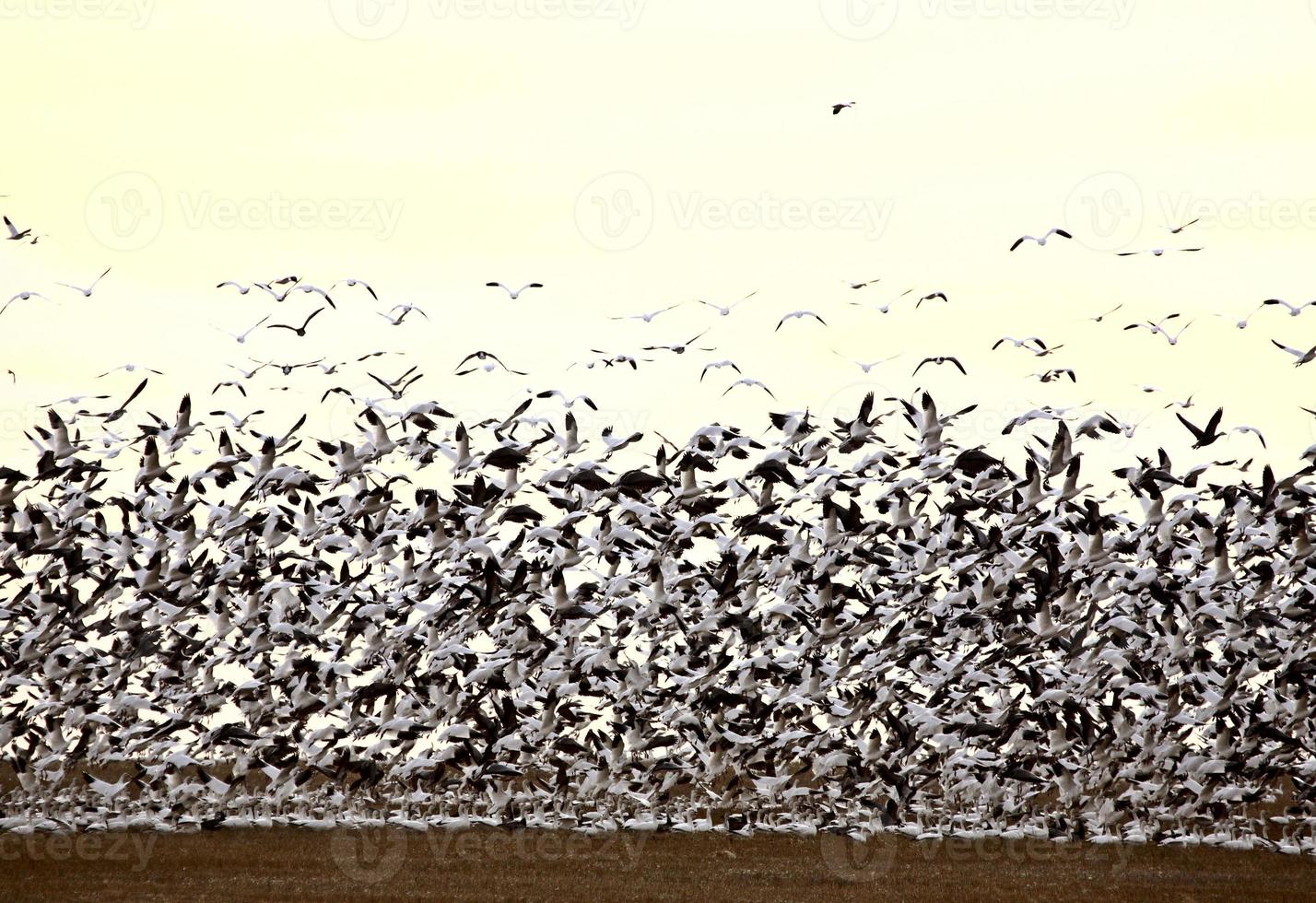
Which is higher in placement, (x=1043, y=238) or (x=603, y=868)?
(x=1043, y=238)

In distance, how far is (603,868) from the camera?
85.6 ft

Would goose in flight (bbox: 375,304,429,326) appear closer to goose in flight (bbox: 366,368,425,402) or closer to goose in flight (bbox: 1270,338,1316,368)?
goose in flight (bbox: 366,368,425,402)

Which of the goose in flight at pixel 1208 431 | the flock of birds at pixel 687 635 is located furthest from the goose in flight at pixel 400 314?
the goose in flight at pixel 1208 431

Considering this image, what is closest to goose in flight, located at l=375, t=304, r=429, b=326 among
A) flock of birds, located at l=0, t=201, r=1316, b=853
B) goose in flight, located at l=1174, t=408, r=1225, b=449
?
flock of birds, located at l=0, t=201, r=1316, b=853

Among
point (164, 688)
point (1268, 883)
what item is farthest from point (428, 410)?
point (1268, 883)

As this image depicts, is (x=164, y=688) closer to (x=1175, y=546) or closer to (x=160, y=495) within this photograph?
(x=160, y=495)

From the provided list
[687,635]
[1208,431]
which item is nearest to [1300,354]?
[1208,431]

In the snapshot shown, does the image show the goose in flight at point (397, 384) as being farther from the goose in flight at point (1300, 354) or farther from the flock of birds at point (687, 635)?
the goose in flight at point (1300, 354)

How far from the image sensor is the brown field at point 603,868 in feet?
78.1

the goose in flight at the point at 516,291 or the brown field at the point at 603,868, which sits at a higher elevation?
the goose in flight at the point at 516,291

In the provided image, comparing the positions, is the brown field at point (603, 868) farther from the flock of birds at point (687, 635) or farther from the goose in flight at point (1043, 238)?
the goose in flight at point (1043, 238)

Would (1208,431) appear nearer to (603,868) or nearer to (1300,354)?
(1300,354)

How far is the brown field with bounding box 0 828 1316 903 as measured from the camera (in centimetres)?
2380

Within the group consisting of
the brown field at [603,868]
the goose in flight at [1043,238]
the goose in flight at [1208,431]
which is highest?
the goose in flight at [1043,238]
